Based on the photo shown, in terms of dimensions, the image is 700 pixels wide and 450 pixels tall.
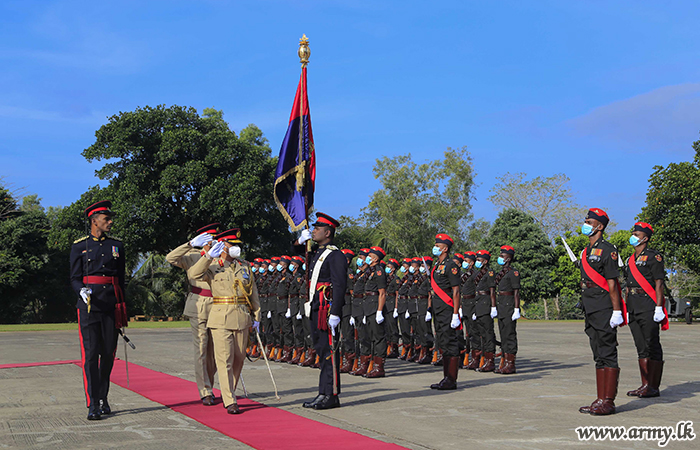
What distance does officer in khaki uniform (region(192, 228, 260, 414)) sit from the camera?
23.8 ft

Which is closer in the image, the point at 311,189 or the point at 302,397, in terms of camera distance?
the point at 302,397

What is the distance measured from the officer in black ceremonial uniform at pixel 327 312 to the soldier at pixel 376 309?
124 inches

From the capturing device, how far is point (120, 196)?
105ft

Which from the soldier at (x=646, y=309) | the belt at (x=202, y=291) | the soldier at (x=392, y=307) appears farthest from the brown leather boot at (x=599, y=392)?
the soldier at (x=392, y=307)

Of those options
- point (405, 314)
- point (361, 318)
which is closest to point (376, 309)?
point (361, 318)

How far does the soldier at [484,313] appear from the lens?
11.6 m

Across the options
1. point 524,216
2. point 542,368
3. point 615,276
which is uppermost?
point 524,216

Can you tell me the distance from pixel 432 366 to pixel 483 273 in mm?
2048

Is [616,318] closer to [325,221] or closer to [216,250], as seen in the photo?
[325,221]

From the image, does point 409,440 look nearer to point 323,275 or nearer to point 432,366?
point 323,275

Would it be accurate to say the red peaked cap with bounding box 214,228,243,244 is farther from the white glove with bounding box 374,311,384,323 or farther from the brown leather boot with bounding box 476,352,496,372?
the brown leather boot with bounding box 476,352,496,372

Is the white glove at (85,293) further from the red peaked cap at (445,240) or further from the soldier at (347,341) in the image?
the soldier at (347,341)

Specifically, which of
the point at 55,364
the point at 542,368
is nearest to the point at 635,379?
the point at 542,368

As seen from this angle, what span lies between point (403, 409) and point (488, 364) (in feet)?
14.4
